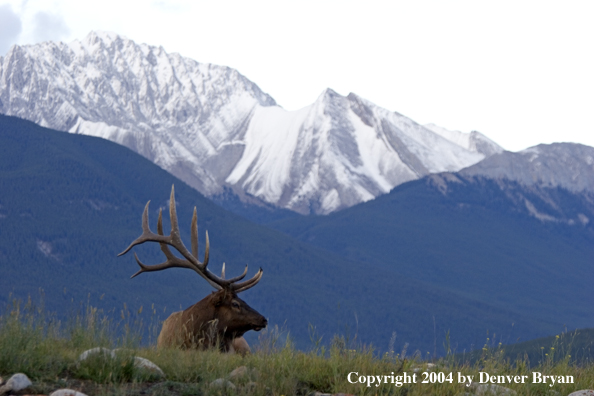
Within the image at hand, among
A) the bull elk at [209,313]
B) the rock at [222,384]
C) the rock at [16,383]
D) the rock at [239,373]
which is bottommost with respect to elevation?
the rock at [16,383]

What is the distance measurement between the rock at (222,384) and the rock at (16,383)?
72.4 inches

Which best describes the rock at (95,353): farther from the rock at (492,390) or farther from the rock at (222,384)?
the rock at (492,390)

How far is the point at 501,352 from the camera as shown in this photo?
1077 centimetres

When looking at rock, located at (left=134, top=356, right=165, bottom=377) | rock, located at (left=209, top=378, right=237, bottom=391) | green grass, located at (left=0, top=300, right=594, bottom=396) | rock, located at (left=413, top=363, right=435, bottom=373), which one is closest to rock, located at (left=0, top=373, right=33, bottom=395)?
green grass, located at (left=0, top=300, right=594, bottom=396)

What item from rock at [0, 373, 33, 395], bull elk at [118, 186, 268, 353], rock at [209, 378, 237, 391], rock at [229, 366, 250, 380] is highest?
bull elk at [118, 186, 268, 353]

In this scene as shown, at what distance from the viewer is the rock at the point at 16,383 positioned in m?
8.08

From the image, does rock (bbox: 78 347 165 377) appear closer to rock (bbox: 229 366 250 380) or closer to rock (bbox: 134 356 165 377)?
rock (bbox: 134 356 165 377)

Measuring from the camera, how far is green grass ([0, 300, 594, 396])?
8625 millimetres

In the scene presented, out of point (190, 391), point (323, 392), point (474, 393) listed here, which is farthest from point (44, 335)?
point (474, 393)

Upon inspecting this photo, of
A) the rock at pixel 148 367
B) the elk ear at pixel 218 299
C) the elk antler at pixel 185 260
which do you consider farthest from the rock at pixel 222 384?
the elk ear at pixel 218 299

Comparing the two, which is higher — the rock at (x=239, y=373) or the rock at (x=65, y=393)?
the rock at (x=239, y=373)

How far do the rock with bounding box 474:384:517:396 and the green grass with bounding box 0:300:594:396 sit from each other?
19 cm

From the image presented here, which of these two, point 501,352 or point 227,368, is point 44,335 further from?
point 501,352

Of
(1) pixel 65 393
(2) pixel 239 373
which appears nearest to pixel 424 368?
(2) pixel 239 373
